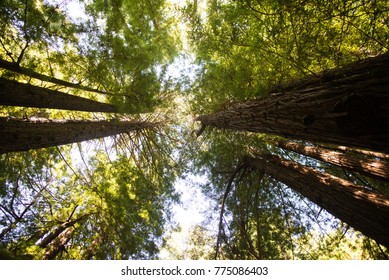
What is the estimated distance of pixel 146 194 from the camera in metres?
7.32

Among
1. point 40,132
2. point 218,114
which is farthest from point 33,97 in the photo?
point 218,114

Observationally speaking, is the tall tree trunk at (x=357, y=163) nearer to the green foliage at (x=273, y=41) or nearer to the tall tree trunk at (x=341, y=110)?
the green foliage at (x=273, y=41)

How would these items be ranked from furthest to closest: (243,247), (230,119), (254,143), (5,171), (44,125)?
(254,143) < (243,247) < (5,171) < (230,119) < (44,125)

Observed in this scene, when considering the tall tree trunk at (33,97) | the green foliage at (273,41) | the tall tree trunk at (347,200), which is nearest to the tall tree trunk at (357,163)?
the tall tree trunk at (347,200)

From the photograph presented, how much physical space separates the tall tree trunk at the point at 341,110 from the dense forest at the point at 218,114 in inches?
0.5

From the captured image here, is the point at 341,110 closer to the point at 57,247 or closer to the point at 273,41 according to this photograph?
the point at 273,41

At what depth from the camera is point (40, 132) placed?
3736mm

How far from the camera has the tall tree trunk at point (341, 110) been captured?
5.31ft

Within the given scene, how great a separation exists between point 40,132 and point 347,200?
5082mm

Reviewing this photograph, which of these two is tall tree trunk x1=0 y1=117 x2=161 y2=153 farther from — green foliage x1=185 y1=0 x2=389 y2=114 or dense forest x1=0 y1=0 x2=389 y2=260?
green foliage x1=185 y1=0 x2=389 y2=114
